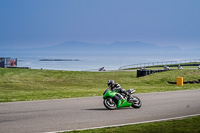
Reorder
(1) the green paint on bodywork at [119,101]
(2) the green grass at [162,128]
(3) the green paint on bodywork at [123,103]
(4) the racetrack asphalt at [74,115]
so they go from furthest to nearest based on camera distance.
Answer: (3) the green paint on bodywork at [123,103], (1) the green paint on bodywork at [119,101], (4) the racetrack asphalt at [74,115], (2) the green grass at [162,128]

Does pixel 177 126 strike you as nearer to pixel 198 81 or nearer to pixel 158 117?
pixel 158 117

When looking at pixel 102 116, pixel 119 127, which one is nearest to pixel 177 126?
pixel 119 127

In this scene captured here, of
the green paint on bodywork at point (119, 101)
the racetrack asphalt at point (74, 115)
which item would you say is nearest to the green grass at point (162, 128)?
the racetrack asphalt at point (74, 115)

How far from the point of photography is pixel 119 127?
10250 millimetres

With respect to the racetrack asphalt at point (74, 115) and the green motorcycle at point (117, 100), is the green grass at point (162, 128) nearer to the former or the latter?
the racetrack asphalt at point (74, 115)

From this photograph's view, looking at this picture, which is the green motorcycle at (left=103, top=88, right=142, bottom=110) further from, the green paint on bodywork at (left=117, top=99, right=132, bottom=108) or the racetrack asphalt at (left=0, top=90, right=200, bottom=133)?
the racetrack asphalt at (left=0, top=90, right=200, bottom=133)

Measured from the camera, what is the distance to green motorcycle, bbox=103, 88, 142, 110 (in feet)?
45.5

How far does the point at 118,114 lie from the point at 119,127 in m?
2.80

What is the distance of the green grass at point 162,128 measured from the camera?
31.2 feet

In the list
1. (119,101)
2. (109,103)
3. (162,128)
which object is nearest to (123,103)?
(119,101)

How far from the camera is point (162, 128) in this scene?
9.88 metres

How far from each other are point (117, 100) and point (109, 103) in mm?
393

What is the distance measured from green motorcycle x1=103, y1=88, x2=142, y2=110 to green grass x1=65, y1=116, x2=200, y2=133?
10.8ft

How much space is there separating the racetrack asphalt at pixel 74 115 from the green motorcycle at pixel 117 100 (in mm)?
222
